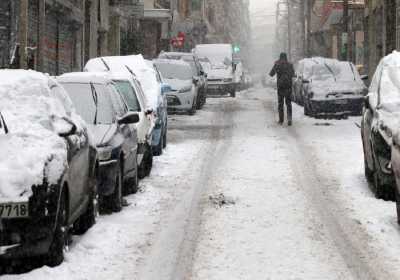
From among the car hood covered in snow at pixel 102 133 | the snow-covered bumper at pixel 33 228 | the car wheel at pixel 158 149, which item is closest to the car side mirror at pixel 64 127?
the snow-covered bumper at pixel 33 228

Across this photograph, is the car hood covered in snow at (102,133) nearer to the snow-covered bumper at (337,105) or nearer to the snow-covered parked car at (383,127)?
the snow-covered parked car at (383,127)

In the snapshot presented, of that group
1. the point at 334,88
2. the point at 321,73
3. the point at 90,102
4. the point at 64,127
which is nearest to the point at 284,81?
the point at 334,88

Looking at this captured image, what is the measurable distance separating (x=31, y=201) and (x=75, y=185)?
3.94 ft

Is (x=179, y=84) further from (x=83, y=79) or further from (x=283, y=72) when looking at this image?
(x=83, y=79)

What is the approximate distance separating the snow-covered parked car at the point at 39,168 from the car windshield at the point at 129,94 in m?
4.73

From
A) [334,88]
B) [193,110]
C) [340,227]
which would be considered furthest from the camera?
[193,110]

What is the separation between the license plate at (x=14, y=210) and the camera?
21.4 ft

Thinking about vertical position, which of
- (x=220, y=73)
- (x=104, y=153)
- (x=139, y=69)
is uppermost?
(x=220, y=73)

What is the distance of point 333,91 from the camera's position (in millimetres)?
25156

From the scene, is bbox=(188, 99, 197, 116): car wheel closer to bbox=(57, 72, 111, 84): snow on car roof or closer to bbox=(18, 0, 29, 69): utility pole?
bbox=(18, 0, 29, 69): utility pole

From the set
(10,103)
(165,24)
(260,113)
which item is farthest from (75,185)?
(165,24)

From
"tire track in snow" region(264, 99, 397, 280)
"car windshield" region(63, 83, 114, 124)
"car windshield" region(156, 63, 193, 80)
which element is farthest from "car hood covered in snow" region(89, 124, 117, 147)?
"car windshield" region(156, 63, 193, 80)

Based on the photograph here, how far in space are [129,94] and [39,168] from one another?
7.04 m

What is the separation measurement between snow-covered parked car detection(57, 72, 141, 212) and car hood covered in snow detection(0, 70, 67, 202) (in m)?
1.57
